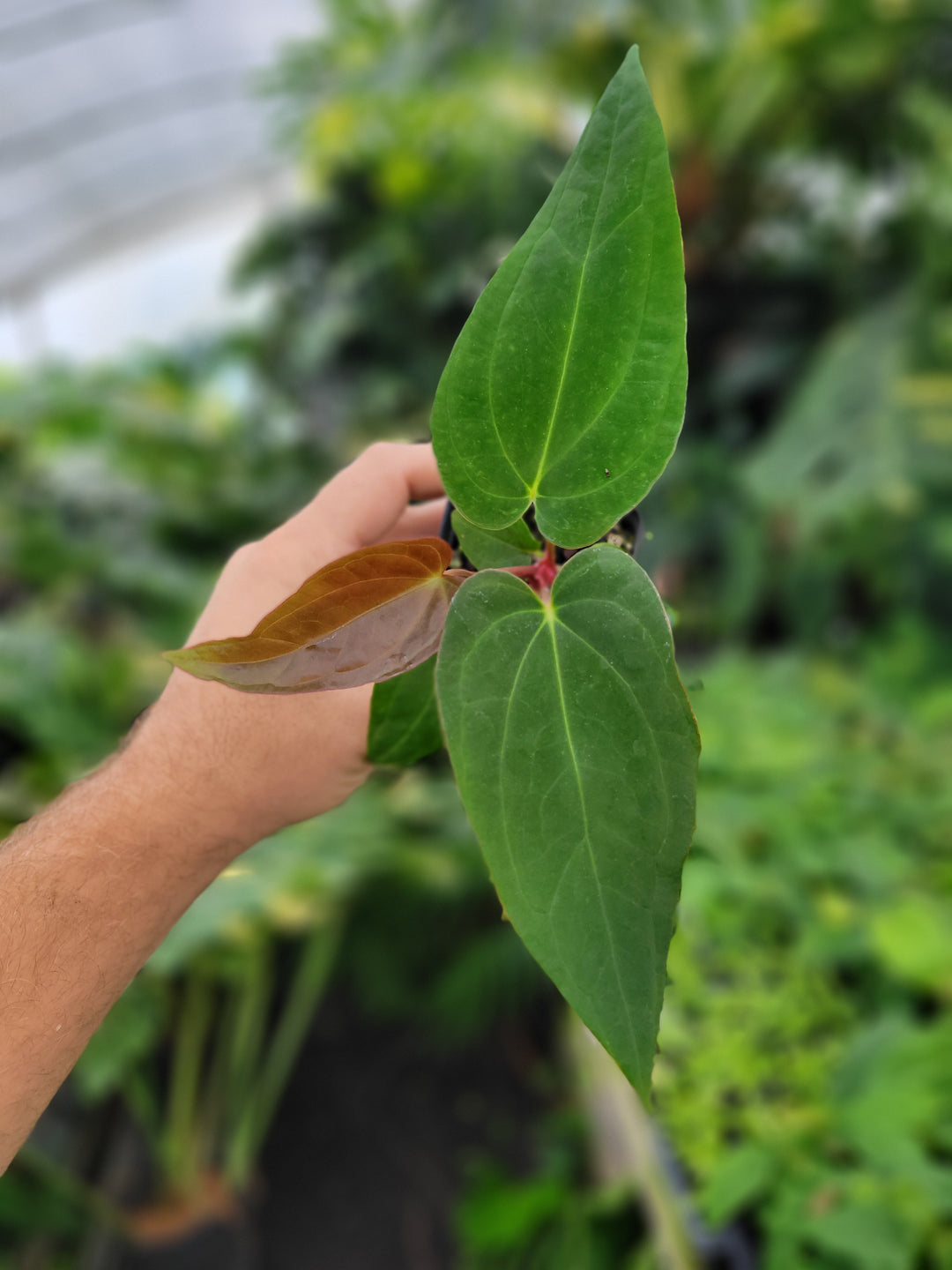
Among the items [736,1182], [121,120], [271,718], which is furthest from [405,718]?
[121,120]

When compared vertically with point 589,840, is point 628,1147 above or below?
below

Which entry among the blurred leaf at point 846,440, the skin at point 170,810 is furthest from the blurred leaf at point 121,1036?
the blurred leaf at point 846,440

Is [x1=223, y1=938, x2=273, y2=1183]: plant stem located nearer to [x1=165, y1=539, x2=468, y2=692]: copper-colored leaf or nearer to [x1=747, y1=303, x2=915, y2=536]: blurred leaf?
[x1=165, y1=539, x2=468, y2=692]: copper-colored leaf

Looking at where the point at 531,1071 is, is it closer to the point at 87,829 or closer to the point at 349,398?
the point at 87,829

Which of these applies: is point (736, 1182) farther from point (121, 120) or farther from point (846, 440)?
point (121, 120)

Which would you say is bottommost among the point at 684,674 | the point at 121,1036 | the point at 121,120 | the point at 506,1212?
the point at 506,1212

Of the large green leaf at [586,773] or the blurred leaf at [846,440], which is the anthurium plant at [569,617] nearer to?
the large green leaf at [586,773]

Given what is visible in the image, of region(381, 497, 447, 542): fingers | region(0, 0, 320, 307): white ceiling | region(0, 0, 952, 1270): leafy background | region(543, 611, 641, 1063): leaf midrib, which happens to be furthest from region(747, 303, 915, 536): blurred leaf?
region(0, 0, 320, 307): white ceiling
